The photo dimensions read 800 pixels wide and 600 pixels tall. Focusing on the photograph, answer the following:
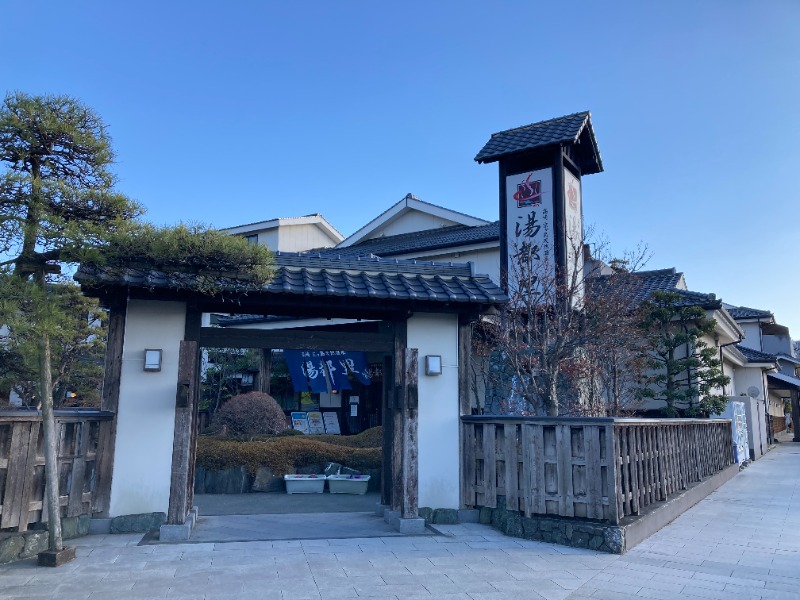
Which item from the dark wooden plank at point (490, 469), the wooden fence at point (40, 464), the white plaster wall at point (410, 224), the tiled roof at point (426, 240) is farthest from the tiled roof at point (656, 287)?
the wooden fence at point (40, 464)

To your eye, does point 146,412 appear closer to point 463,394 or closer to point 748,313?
point 463,394

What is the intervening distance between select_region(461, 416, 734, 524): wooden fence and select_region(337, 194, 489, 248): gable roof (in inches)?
453

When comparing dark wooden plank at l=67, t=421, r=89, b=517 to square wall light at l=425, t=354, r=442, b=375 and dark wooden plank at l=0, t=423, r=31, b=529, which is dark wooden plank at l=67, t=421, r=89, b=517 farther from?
→ square wall light at l=425, t=354, r=442, b=375

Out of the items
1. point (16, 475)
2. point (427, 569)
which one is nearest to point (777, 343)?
point (427, 569)

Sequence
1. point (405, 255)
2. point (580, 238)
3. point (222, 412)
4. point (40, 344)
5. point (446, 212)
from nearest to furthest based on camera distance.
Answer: point (40, 344)
point (580, 238)
point (222, 412)
point (405, 255)
point (446, 212)

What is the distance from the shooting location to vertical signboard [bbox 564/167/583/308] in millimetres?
11688

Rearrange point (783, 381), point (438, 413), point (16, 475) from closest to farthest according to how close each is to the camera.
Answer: point (16, 475)
point (438, 413)
point (783, 381)

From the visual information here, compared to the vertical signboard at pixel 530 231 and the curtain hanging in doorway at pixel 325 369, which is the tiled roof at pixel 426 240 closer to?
the curtain hanging in doorway at pixel 325 369

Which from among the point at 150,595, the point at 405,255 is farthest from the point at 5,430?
the point at 405,255

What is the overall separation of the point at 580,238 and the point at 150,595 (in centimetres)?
1026

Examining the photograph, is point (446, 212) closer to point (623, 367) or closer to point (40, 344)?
point (623, 367)

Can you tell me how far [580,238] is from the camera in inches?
495

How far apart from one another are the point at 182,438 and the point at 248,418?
645cm

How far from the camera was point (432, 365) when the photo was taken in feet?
27.0
